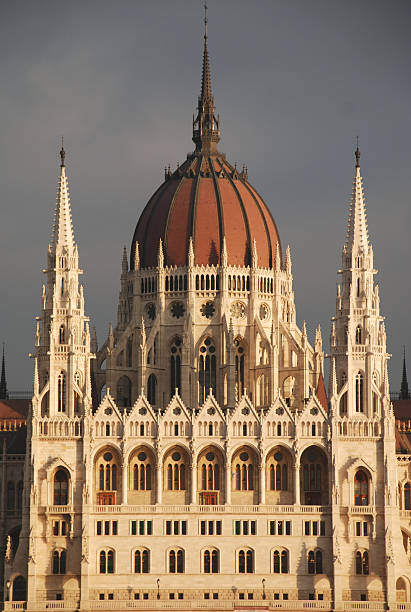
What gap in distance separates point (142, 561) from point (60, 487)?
9.66 metres

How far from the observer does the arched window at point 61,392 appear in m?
165

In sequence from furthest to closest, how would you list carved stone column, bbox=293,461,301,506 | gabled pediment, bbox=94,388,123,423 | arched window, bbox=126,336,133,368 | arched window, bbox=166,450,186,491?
arched window, bbox=126,336,133,368
arched window, bbox=166,450,186,491
gabled pediment, bbox=94,388,123,423
carved stone column, bbox=293,461,301,506

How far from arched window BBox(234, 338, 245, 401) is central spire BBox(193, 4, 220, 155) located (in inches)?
809

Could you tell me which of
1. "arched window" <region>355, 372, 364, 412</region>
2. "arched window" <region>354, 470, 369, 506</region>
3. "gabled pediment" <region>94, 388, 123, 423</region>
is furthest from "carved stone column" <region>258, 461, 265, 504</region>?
"gabled pediment" <region>94, 388, 123, 423</region>

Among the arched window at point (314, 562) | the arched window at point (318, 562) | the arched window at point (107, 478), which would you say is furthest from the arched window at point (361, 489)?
the arched window at point (107, 478)

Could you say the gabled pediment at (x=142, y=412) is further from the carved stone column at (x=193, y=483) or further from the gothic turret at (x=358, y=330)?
the gothic turret at (x=358, y=330)

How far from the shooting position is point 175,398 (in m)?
164

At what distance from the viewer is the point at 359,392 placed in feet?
545

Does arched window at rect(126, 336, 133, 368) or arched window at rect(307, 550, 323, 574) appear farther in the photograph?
arched window at rect(126, 336, 133, 368)

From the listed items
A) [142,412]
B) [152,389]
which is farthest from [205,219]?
[142,412]

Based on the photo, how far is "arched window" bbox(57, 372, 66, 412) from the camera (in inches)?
6486

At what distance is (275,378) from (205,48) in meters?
35.8

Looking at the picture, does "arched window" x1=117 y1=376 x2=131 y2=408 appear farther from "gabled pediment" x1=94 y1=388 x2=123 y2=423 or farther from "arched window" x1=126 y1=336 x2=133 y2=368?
"gabled pediment" x1=94 y1=388 x2=123 y2=423

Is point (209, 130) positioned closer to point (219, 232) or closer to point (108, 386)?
point (219, 232)
